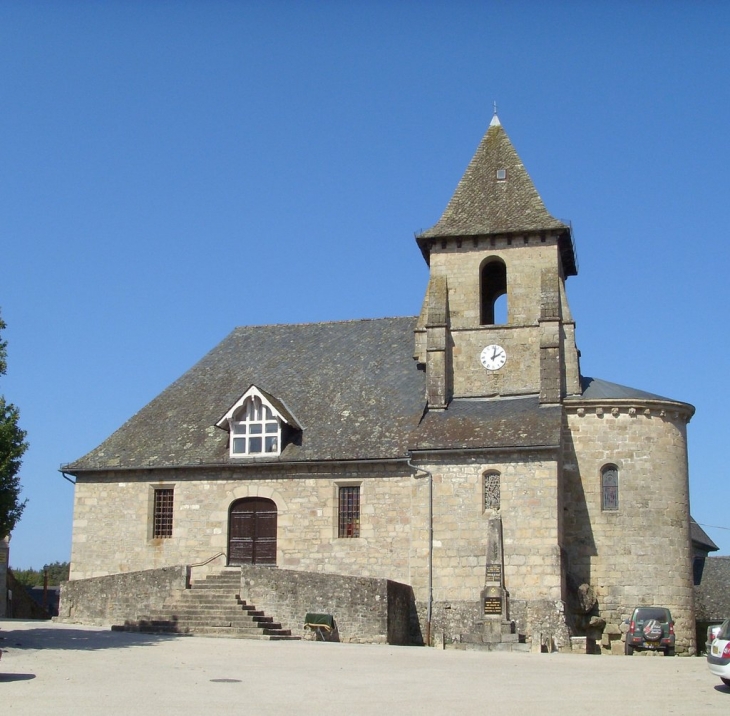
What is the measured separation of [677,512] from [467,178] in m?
12.5

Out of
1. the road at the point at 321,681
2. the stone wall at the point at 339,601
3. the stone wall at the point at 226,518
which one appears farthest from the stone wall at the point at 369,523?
the road at the point at 321,681

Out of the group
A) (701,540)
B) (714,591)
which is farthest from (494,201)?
(714,591)

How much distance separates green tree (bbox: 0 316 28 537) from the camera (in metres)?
20.5

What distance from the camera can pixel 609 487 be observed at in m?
28.1

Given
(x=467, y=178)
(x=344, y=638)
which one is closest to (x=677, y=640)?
(x=344, y=638)

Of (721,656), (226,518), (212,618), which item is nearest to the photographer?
(721,656)

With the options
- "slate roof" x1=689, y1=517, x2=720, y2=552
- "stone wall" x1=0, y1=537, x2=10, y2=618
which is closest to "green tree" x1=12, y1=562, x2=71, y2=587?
"stone wall" x1=0, y1=537, x2=10, y2=618

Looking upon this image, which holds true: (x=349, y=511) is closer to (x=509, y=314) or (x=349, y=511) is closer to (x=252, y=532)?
(x=252, y=532)

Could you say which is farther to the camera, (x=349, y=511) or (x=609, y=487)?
(x=349, y=511)

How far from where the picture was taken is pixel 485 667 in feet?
61.8

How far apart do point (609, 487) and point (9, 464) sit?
16.2 metres

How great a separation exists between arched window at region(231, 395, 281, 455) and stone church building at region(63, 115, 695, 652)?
0.04 metres

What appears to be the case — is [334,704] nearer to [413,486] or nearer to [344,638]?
[344,638]

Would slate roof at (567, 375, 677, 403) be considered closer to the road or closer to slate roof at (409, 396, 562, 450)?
slate roof at (409, 396, 562, 450)
